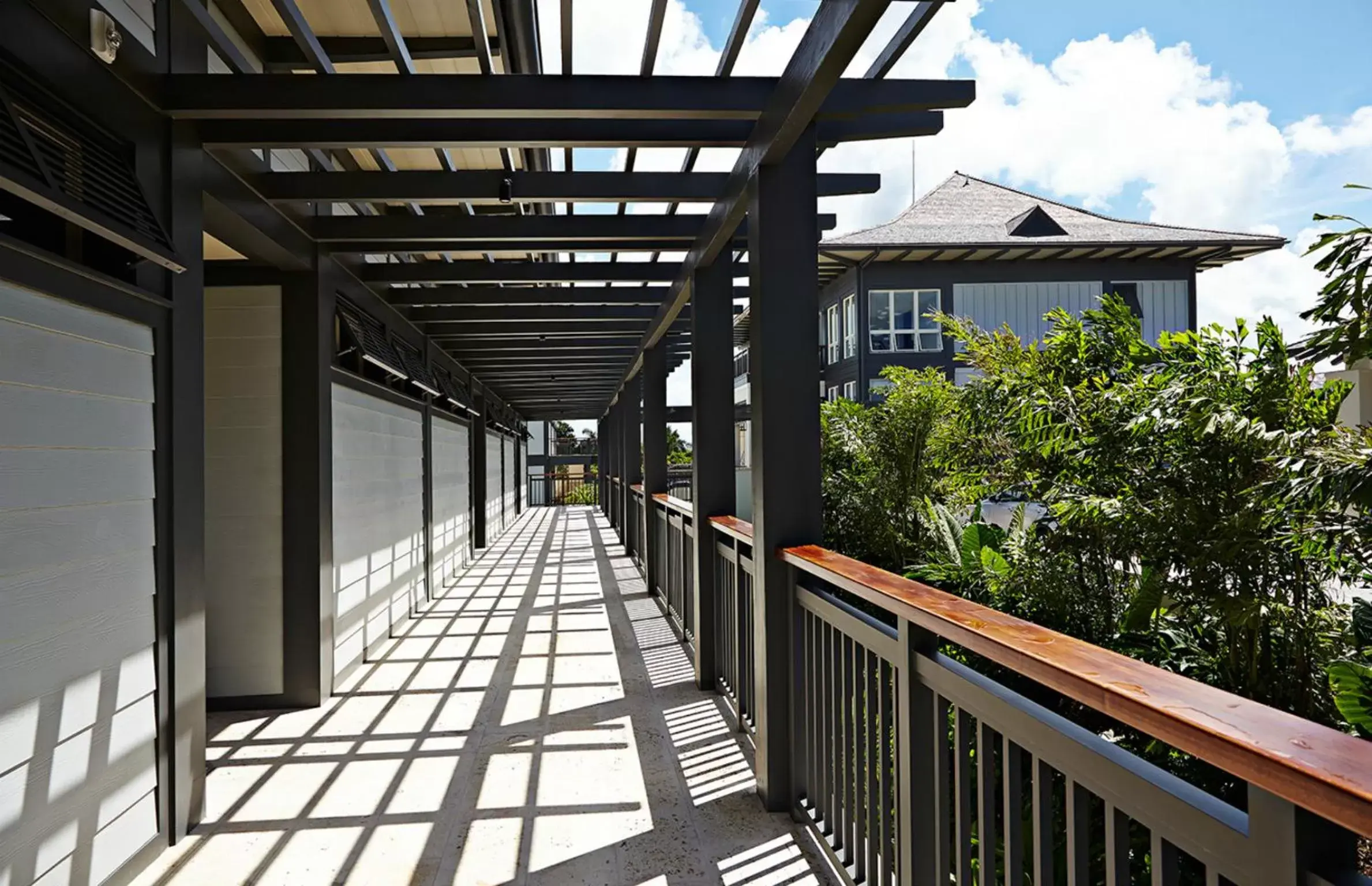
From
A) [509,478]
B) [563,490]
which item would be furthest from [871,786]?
[563,490]

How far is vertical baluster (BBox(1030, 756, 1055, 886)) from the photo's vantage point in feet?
4.66

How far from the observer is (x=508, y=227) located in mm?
4473

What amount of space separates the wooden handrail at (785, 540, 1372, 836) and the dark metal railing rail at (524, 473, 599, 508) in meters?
26.2

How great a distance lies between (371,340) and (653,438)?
3530 millimetres

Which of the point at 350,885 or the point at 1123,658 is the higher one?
the point at 1123,658

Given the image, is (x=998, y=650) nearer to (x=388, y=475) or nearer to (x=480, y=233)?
(x=480, y=233)

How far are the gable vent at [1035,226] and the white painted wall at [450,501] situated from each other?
44.9ft

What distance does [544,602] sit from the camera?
775 centimetres

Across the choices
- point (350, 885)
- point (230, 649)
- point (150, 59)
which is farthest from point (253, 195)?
point (350, 885)

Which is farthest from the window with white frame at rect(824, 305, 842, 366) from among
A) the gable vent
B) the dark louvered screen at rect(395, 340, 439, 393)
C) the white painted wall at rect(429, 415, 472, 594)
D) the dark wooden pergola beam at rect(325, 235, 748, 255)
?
the dark wooden pergola beam at rect(325, 235, 748, 255)

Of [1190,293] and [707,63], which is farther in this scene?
[1190,293]

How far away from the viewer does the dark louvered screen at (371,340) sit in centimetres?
500

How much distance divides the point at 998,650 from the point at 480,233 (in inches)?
141

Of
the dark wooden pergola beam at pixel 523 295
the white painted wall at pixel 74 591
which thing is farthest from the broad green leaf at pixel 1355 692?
the dark wooden pergola beam at pixel 523 295
